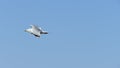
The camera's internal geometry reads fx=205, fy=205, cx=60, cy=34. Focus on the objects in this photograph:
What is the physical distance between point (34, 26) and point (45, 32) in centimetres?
243

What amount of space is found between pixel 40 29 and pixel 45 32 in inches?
47.4

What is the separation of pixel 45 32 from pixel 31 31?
2.81 metres

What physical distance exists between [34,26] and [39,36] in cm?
234

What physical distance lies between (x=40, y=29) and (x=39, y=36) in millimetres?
1681

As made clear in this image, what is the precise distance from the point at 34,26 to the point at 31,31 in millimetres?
1204

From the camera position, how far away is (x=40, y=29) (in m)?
39.1

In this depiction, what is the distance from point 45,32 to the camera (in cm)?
3966

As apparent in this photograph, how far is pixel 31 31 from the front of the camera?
126 ft

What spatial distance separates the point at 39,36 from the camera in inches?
1500

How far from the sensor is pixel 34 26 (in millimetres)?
39000
